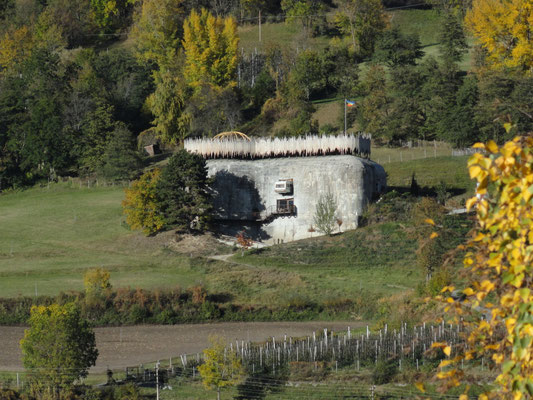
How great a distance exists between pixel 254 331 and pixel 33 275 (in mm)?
17007

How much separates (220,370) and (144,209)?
28.5 meters

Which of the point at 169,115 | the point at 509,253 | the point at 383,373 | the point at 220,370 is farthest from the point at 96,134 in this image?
the point at 509,253

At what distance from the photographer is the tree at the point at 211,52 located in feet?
341

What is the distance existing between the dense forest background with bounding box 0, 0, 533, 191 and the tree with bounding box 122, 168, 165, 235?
15.8m

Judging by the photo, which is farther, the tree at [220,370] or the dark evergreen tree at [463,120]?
the dark evergreen tree at [463,120]

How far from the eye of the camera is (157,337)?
4672 centimetres

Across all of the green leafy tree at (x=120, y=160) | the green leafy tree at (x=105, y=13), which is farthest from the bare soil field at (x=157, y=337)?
the green leafy tree at (x=105, y=13)

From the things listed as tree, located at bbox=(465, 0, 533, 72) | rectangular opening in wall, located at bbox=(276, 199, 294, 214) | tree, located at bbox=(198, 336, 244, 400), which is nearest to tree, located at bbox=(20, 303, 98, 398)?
tree, located at bbox=(198, 336, 244, 400)

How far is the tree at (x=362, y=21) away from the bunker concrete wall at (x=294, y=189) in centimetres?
4980

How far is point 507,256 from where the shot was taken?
888 cm

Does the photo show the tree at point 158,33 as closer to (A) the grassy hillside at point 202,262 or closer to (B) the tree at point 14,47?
(B) the tree at point 14,47

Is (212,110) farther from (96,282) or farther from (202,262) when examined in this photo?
(96,282)

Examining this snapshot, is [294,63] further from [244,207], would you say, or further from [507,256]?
[507,256]

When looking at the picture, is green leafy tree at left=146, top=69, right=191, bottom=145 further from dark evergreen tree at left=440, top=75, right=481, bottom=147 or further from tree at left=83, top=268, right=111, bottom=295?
tree at left=83, top=268, right=111, bottom=295
